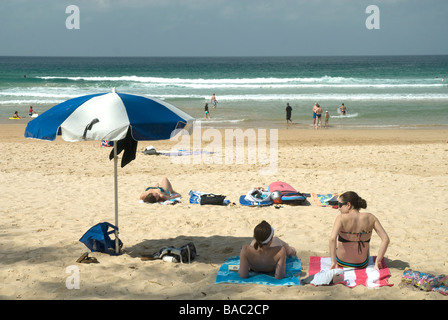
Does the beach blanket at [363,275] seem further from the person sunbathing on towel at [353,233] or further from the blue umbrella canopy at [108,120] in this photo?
the blue umbrella canopy at [108,120]

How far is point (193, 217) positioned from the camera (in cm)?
736

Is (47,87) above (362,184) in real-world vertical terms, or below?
above

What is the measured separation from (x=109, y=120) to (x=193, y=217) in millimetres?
3068

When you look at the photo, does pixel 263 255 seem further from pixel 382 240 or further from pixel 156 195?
pixel 156 195

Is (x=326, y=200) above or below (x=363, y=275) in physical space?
above

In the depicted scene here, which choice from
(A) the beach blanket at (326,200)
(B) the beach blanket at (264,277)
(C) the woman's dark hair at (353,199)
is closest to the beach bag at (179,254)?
(B) the beach blanket at (264,277)

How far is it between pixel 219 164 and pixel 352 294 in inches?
303

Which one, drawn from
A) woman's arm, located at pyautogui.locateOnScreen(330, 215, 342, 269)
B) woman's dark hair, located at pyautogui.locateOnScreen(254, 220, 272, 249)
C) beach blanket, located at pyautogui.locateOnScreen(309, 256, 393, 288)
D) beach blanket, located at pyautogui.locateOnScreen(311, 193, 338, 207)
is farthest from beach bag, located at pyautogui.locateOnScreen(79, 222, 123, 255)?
beach blanket, located at pyautogui.locateOnScreen(311, 193, 338, 207)

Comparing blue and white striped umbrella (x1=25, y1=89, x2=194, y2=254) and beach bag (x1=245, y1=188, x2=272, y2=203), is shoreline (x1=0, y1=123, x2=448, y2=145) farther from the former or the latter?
blue and white striped umbrella (x1=25, y1=89, x2=194, y2=254)

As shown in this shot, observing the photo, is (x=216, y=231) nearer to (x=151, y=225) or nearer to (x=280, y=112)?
(x=151, y=225)

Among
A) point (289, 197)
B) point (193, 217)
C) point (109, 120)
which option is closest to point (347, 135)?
point (289, 197)

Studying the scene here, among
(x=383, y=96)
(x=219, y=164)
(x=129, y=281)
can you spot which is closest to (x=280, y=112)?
(x=383, y=96)

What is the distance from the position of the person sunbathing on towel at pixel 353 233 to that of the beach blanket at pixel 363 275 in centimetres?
8

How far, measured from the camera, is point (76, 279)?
4.79 m
